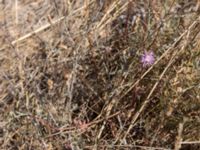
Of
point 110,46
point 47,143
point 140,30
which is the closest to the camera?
point 47,143

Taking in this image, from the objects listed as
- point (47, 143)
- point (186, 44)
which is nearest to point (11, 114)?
point (47, 143)

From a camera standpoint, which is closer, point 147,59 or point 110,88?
point 147,59

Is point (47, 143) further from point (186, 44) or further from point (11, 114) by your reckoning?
point (186, 44)

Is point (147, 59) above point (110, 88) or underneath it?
above
